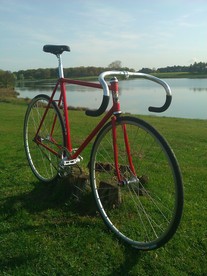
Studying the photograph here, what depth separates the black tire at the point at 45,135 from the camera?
388 cm

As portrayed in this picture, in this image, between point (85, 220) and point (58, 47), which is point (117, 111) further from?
point (58, 47)

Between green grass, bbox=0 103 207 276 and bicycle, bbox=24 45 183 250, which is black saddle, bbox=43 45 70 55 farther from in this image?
green grass, bbox=0 103 207 276

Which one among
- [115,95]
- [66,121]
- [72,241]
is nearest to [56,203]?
[72,241]

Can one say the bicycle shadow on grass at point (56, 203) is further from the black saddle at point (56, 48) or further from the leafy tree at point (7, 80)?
the leafy tree at point (7, 80)

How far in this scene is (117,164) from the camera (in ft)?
9.44

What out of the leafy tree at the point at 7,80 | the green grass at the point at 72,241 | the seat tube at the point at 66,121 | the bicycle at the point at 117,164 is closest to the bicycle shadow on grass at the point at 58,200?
the green grass at the point at 72,241

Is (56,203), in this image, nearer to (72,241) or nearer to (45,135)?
(72,241)

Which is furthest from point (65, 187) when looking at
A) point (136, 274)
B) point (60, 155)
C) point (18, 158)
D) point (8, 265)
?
point (18, 158)

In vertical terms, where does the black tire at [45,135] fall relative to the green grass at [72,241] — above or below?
above

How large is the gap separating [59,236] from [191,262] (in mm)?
1164

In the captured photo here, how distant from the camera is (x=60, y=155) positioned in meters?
3.72

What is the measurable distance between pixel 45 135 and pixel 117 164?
1673mm

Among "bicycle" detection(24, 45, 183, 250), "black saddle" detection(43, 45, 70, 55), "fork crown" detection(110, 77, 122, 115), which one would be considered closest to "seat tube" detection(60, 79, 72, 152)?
"bicycle" detection(24, 45, 183, 250)

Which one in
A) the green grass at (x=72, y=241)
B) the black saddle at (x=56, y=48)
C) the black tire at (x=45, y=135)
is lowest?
the green grass at (x=72, y=241)
